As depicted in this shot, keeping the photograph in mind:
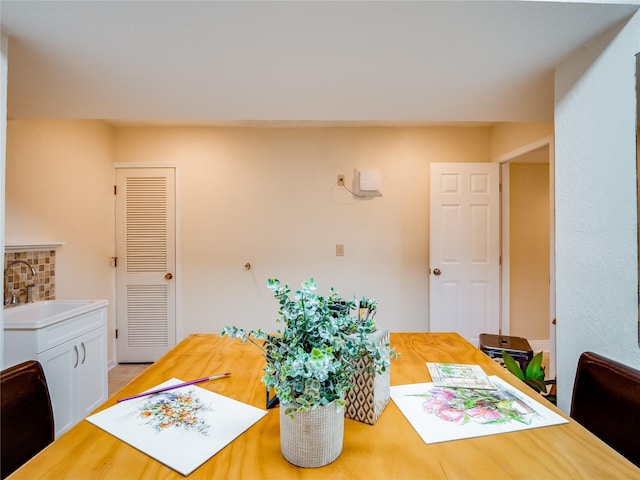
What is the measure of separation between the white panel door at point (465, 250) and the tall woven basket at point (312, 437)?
2.68 meters

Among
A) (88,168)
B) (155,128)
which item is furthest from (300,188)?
(88,168)

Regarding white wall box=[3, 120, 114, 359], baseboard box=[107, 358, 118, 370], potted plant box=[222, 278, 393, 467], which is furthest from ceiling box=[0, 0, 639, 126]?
baseboard box=[107, 358, 118, 370]

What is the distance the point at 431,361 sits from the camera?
4.14 ft

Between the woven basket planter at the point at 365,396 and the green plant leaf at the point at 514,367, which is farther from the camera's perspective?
the green plant leaf at the point at 514,367

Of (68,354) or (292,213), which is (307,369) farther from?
(292,213)

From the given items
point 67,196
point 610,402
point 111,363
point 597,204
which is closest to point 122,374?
point 111,363

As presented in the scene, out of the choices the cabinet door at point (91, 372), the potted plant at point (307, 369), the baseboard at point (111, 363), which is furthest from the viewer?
the baseboard at point (111, 363)

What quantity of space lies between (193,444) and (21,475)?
33 cm

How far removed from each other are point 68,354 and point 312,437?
192cm

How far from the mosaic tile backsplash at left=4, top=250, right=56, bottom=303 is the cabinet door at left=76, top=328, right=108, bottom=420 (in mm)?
614

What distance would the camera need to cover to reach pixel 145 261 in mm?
3246

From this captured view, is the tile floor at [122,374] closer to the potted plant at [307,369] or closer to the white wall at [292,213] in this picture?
the white wall at [292,213]

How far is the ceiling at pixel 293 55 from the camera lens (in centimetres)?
100

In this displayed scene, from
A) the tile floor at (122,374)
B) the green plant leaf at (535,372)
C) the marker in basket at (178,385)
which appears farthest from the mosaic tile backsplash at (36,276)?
the green plant leaf at (535,372)
